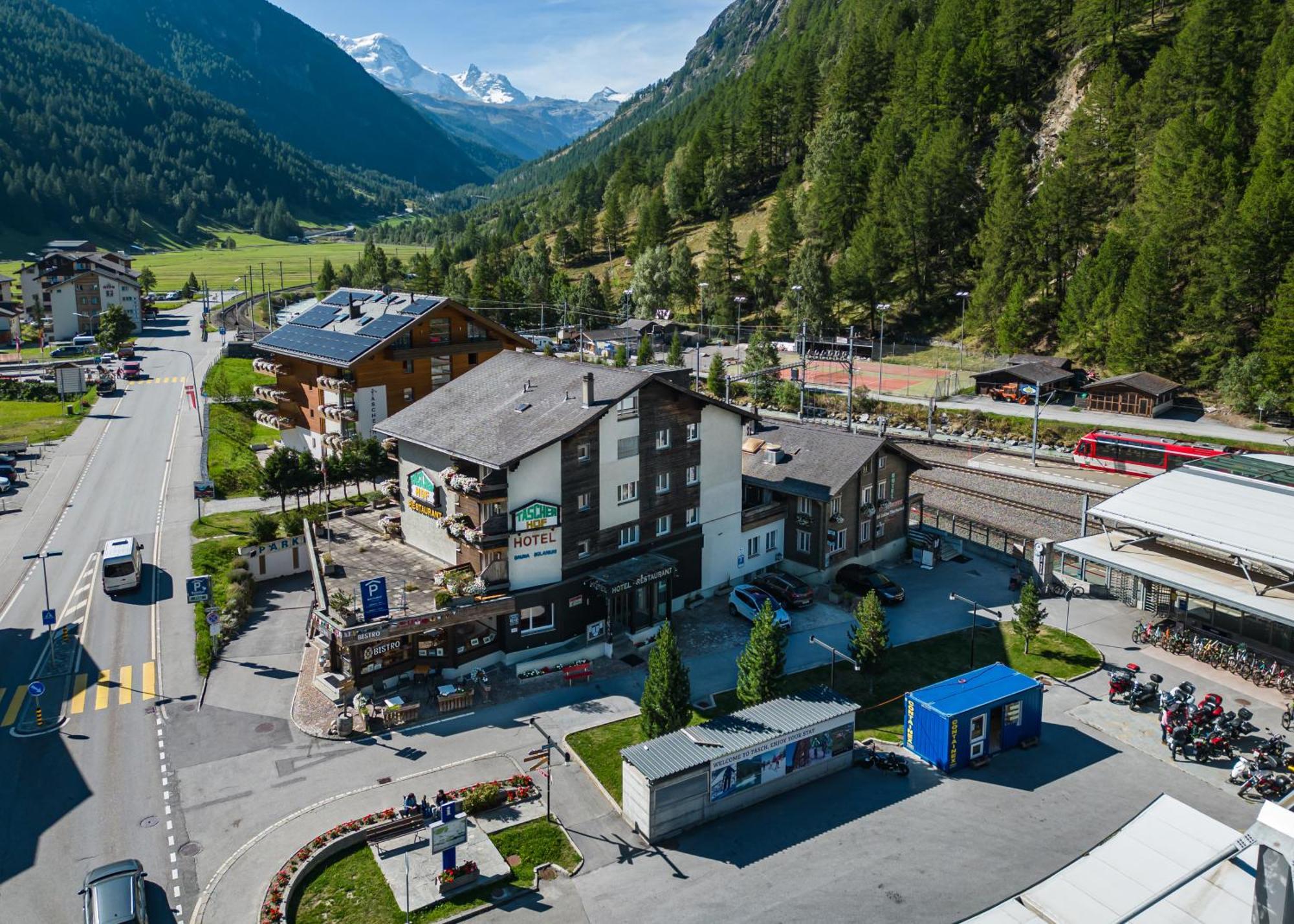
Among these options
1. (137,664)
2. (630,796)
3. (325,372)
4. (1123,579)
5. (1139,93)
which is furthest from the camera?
(1139,93)

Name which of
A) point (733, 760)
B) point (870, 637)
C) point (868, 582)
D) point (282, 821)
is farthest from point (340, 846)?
point (868, 582)

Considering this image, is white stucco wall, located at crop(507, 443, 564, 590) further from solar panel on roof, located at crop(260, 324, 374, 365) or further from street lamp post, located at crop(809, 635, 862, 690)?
solar panel on roof, located at crop(260, 324, 374, 365)

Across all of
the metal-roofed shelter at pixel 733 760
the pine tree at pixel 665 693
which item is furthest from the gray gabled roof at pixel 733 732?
the pine tree at pixel 665 693

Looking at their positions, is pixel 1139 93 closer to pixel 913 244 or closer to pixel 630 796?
pixel 913 244

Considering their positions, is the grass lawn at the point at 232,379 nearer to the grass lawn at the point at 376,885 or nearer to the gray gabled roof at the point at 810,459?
the gray gabled roof at the point at 810,459

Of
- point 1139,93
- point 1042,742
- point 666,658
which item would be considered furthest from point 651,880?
point 1139,93

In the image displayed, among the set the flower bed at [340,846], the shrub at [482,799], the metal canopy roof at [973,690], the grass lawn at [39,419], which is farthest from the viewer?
the grass lawn at [39,419]
